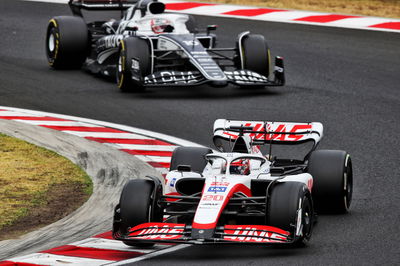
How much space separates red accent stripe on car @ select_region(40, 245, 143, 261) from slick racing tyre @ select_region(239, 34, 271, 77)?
8.74 metres

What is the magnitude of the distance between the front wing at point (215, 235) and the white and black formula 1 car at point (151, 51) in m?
7.68

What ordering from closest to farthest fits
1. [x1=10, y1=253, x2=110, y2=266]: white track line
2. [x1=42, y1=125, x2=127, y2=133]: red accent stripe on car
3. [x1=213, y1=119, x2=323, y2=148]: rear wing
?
[x1=10, y1=253, x2=110, y2=266]: white track line < [x1=213, y1=119, x2=323, y2=148]: rear wing < [x1=42, y1=125, x2=127, y2=133]: red accent stripe on car

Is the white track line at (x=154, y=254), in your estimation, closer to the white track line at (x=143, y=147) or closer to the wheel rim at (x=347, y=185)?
the wheel rim at (x=347, y=185)

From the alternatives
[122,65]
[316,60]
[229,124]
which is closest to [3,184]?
[229,124]

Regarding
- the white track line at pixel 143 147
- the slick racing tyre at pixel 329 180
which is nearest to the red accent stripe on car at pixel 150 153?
the white track line at pixel 143 147

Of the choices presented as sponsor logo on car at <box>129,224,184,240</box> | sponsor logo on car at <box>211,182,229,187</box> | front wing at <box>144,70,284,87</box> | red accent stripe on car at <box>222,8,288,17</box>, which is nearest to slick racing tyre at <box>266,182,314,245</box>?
sponsor logo on car at <box>211,182,229,187</box>

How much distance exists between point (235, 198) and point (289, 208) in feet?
1.79

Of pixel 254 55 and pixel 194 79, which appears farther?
pixel 254 55

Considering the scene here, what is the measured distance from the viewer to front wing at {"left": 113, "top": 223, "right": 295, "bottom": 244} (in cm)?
975

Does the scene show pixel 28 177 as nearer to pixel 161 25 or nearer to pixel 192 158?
pixel 192 158

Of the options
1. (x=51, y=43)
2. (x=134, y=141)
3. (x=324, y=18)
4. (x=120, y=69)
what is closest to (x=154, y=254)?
(x=134, y=141)

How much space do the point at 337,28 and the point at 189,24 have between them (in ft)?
16.5

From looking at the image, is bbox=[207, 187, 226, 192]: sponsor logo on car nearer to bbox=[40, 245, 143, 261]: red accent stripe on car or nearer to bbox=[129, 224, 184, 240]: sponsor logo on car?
bbox=[129, 224, 184, 240]: sponsor logo on car

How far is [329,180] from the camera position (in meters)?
11.3
